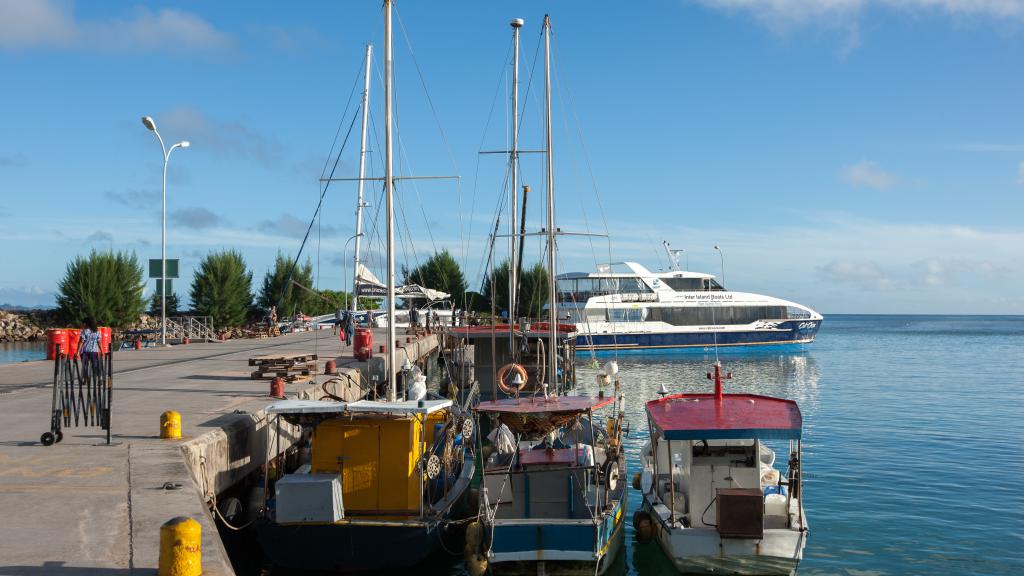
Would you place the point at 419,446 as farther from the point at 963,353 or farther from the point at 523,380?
the point at 963,353

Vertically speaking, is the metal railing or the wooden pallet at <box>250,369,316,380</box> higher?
the metal railing

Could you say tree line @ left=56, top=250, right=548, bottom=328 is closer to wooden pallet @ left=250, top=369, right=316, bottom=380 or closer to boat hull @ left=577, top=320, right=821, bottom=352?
boat hull @ left=577, top=320, right=821, bottom=352

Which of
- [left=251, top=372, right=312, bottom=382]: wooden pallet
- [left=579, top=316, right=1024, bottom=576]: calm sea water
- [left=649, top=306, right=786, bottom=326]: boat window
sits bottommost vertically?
[left=579, top=316, right=1024, bottom=576]: calm sea water

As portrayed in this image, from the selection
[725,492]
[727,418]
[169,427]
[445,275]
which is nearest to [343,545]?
[169,427]

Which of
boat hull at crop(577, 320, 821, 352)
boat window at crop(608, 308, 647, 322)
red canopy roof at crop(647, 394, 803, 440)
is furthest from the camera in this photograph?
boat window at crop(608, 308, 647, 322)

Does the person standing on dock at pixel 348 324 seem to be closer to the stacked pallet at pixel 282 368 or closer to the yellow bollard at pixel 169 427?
the stacked pallet at pixel 282 368

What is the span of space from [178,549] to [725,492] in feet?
27.1

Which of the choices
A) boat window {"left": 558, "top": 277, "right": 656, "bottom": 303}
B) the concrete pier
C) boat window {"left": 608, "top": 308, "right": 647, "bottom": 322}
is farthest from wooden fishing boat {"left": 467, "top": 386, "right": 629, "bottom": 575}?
boat window {"left": 558, "top": 277, "right": 656, "bottom": 303}

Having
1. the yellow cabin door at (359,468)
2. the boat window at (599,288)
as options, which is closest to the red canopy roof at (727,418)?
the yellow cabin door at (359,468)

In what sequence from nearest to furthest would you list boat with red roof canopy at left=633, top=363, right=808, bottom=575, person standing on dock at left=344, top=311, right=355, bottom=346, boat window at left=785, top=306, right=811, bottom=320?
boat with red roof canopy at left=633, top=363, right=808, bottom=575 < person standing on dock at left=344, top=311, right=355, bottom=346 < boat window at left=785, top=306, right=811, bottom=320

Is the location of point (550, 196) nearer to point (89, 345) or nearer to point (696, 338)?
point (89, 345)

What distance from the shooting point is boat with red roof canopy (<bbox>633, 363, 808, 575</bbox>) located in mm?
13258

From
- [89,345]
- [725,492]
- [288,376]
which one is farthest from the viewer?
[288,376]

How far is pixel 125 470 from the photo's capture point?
12.2 meters
